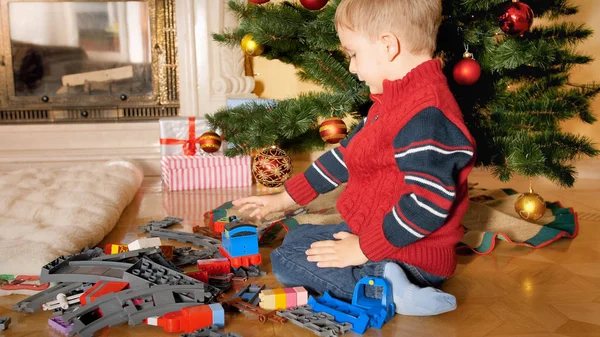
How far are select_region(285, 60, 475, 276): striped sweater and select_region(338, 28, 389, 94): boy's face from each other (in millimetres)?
32

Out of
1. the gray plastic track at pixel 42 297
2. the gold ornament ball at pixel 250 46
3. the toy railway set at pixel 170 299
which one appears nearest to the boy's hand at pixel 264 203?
the toy railway set at pixel 170 299

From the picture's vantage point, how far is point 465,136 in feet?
Answer: 3.49

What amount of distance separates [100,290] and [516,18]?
3.50 ft

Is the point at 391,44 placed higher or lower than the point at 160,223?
higher

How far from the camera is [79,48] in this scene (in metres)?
2.83

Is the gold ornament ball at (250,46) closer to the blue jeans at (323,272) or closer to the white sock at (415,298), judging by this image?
the blue jeans at (323,272)

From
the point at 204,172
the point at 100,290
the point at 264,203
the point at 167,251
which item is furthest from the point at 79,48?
the point at 100,290

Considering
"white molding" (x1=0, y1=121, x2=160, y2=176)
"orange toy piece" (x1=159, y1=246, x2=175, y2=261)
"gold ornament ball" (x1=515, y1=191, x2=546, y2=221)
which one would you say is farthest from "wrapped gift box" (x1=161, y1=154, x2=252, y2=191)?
"gold ornament ball" (x1=515, y1=191, x2=546, y2=221)

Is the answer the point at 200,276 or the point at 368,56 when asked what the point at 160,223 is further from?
the point at 368,56

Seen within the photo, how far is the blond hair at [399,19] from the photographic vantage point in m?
1.09

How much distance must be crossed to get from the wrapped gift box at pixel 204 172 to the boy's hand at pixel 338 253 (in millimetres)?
1310

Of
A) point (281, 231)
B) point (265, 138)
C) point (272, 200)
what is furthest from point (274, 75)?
point (272, 200)

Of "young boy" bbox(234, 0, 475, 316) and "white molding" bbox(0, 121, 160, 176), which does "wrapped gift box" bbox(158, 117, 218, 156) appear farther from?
"young boy" bbox(234, 0, 475, 316)

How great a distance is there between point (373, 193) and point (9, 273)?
772mm
